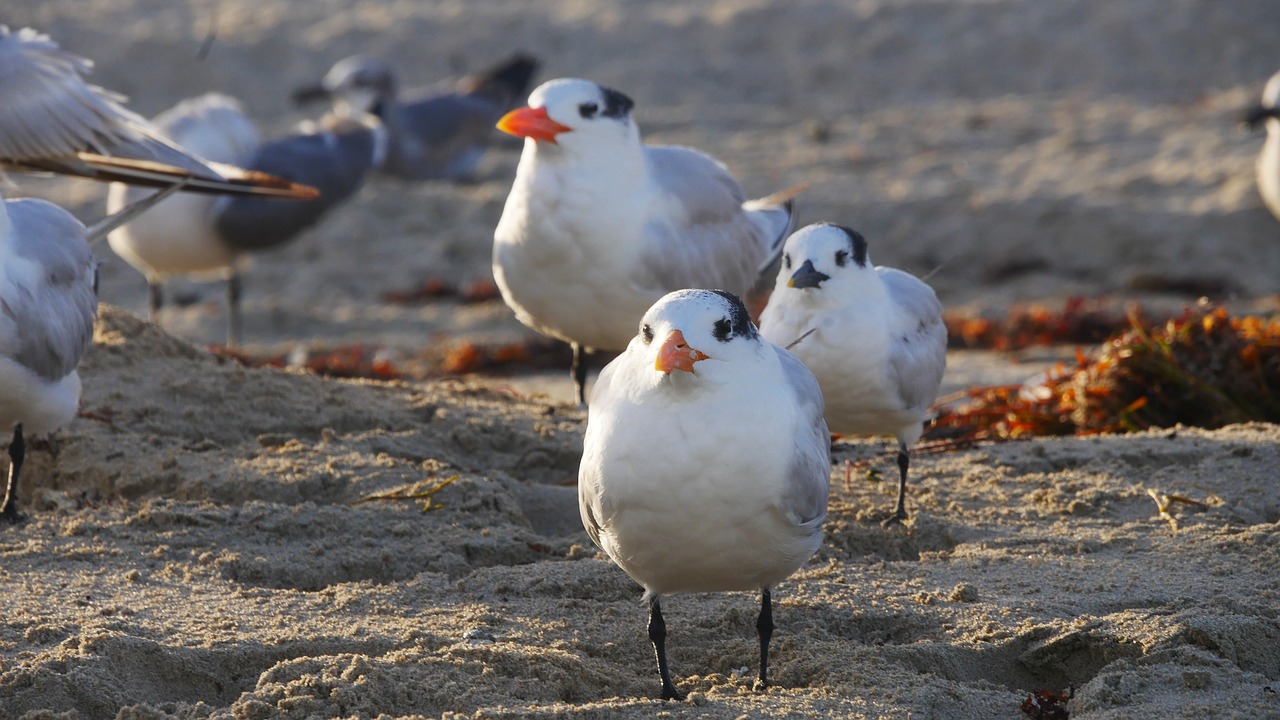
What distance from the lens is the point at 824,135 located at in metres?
12.8

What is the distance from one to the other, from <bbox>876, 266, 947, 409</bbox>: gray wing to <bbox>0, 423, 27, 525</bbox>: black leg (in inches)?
104

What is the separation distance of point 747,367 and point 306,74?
1280 cm

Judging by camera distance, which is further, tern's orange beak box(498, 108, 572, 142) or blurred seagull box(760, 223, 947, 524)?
tern's orange beak box(498, 108, 572, 142)

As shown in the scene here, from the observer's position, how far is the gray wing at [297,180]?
922 centimetres

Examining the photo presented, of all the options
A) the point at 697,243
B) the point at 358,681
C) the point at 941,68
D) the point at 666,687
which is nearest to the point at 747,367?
the point at 666,687

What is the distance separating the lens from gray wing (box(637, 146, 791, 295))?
545 cm

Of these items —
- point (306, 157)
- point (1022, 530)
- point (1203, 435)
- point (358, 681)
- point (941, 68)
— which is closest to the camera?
point (358, 681)

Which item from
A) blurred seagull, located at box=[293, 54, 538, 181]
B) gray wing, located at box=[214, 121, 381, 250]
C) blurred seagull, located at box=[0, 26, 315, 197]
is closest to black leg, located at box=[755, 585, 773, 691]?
blurred seagull, located at box=[0, 26, 315, 197]

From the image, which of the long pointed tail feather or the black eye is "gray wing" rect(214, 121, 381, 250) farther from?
the black eye

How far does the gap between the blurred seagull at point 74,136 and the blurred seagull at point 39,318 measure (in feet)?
1.55

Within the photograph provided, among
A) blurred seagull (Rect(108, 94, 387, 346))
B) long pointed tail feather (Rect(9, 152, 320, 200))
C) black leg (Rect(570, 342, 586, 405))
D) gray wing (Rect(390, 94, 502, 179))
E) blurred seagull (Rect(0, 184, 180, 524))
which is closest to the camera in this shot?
blurred seagull (Rect(0, 184, 180, 524))

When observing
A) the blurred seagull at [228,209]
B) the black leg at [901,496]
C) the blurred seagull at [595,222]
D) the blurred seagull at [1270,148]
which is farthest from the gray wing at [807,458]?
the blurred seagull at [1270,148]

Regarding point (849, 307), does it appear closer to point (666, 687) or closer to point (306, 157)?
point (666, 687)

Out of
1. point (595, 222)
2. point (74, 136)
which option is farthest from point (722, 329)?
point (74, 136)
